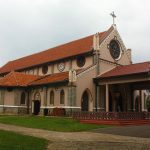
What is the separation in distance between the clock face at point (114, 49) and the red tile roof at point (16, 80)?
1191 centimetres

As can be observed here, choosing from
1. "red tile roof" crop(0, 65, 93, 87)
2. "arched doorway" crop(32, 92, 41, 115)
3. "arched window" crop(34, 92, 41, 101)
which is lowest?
"arched doorway" crop(32, 92, 41, 115)

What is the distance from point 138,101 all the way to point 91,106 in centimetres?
912

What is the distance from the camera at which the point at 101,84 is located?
118 feet

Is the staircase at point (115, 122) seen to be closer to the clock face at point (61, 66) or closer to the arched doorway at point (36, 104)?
the arched doorway at point (36, 104)

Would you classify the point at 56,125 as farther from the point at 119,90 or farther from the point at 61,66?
the point at 61,66

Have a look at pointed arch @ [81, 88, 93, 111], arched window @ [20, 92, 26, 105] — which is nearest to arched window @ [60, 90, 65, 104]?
pointed arch @ [81, 88, 93, 111]

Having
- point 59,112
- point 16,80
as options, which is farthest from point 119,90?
point 16,80

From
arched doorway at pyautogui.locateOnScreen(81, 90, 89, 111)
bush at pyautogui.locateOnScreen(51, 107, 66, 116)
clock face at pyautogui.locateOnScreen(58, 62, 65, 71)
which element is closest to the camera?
bush at pyautogui.locateOnScreen(51, 107, 66, 116)

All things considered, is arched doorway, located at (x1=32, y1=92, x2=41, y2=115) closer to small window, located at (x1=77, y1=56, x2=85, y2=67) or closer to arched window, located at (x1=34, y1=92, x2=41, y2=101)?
arched window, located at (x1=34, y1=92, x2=41, y2=101)

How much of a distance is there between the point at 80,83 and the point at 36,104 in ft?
29.3

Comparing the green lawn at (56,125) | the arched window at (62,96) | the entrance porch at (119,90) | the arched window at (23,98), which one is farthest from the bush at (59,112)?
the green lawn at (56,125)

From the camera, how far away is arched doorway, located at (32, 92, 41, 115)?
4009cm

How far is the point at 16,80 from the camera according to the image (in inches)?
1626

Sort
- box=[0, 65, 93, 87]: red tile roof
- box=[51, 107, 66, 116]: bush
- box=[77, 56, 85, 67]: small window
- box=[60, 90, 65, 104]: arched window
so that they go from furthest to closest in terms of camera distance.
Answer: box=[77, 56, 85, 67]: small window, box=[0, 65, 93, 87]: red tile roof, box=[60, 90, 65, 104]: arched window, box=[51, 107, 66, 116]: bush
